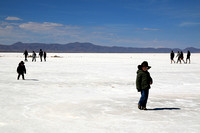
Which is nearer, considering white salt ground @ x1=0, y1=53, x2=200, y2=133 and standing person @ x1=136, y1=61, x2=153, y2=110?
white salt ground @ x1=0, y1=53, x2=200, y2=133

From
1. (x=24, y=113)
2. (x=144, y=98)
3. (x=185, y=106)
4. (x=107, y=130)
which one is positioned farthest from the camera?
(x=185, y=106)

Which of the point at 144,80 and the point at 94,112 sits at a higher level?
the point at 144,80

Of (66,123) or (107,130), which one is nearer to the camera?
(107,130)

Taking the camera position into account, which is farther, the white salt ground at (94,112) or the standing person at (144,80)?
the standing person at (144,80)

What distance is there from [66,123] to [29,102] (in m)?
2.87

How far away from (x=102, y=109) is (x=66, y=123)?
1.75 metres

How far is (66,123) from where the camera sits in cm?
595

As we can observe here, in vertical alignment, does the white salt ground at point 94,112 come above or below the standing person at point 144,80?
below

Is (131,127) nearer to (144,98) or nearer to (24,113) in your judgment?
(144,98)

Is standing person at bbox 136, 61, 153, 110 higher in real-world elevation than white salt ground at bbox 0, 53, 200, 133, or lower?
higher

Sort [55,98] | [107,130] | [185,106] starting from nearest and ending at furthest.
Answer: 1. [107,130]
2. [185,106]
3. [55,98]

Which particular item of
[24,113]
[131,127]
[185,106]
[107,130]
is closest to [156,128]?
[131,127]

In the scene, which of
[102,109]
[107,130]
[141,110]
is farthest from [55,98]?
[107,130]

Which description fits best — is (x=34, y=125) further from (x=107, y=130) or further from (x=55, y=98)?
(x=55, y=98)
